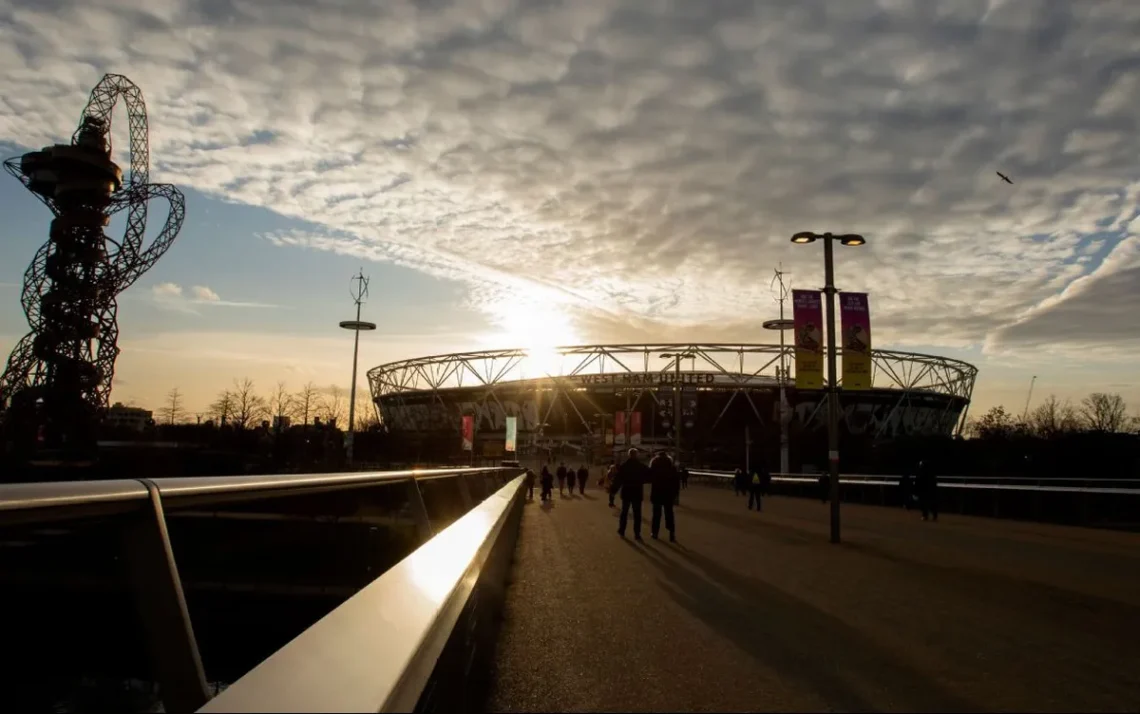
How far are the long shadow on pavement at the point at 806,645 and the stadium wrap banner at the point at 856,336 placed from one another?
9128mm

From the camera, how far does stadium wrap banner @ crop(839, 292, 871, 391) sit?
65.4 ft

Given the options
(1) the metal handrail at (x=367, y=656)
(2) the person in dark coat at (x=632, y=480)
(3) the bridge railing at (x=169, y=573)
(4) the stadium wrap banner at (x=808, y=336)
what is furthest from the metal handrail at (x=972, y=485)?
(3) the bridge railing at (x=169, y=573)

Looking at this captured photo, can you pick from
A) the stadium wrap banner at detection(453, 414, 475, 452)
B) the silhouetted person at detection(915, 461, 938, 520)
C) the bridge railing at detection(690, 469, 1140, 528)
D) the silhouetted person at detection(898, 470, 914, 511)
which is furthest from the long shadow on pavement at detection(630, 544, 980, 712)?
the stadium wrap banner at detection(453, 414, 475, 452)

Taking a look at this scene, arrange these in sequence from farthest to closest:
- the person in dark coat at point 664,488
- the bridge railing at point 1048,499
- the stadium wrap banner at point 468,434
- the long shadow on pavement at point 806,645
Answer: the stadium wrap banner at point 468,434 → the bridge railing at point 1048,499 → the person in dark coat at point 664,488 → the long shadow on pavement at point 806,645

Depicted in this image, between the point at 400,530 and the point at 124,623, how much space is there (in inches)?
214

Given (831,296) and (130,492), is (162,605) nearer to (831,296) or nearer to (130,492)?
(130,492)

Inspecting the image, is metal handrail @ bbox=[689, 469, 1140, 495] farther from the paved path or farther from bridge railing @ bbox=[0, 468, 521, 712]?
bridge railing @ bbox=[0, 468, 521, 712]

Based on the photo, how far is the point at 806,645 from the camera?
25.6 feet

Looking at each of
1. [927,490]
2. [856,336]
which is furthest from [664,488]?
[927,490]

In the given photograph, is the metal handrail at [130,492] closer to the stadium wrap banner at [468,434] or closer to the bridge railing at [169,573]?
the bridge railing at [169,573]

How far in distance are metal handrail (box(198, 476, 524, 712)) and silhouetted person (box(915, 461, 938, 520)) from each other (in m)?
24.9

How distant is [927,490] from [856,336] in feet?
28.7

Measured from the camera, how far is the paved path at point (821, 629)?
611 centimetres

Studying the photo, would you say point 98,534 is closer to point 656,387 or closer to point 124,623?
point 124,623
